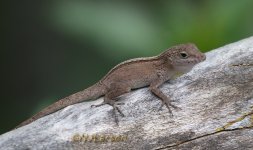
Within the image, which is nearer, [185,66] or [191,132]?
[191,132]

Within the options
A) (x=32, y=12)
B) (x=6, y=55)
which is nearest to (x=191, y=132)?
(x=6, y=55)

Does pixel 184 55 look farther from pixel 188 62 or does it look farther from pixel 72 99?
pixel 72 99

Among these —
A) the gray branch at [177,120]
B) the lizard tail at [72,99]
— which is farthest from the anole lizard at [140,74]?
the gray branch at [177,120]

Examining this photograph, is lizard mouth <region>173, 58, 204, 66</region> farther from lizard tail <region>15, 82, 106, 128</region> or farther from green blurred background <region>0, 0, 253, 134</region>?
lizard tail <region>15, 82, 106, 128</region>

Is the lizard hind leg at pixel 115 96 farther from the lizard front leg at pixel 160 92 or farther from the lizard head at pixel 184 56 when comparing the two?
the lizard head at pixel 184 56

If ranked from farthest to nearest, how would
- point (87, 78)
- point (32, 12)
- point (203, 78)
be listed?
point (32, 12) < point (87, 78) < point (203, 78)


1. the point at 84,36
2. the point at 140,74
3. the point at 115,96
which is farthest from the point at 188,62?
the point at 84,36

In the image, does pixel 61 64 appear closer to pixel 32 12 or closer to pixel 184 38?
pixel 32 12
